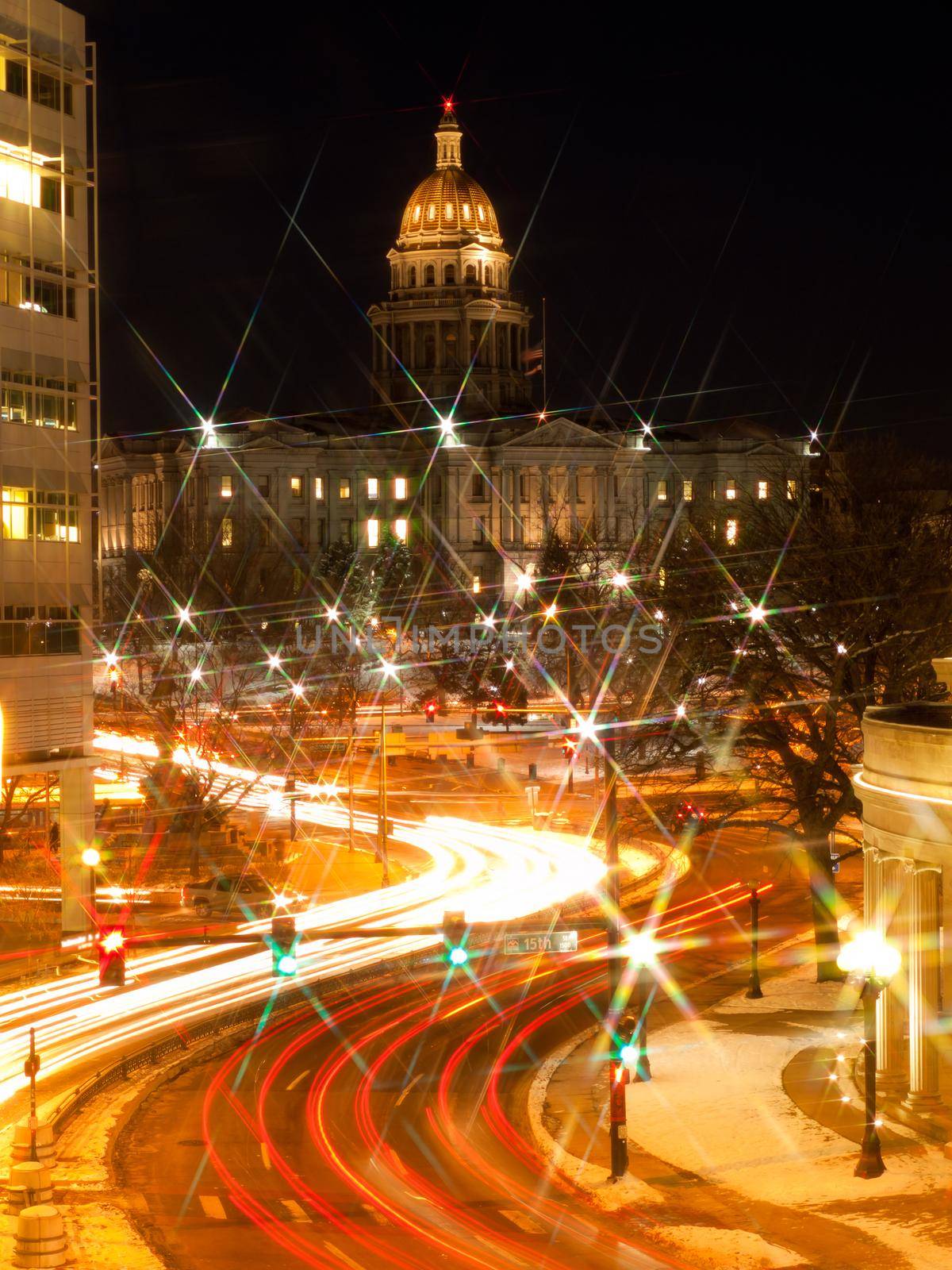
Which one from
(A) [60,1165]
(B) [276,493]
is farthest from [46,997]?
(B) [276,493]

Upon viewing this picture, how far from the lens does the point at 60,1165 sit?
77.4 feet

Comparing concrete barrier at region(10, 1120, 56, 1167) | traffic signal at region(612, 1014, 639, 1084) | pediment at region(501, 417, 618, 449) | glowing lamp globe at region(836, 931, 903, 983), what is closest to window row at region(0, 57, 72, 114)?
traffic signal at region(612, 1014, 639, 1084)

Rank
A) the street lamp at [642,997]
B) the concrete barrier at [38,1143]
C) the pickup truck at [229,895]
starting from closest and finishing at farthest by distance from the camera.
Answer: the concrete barrier at [38,1143] → the street lamp at [642,997] → the pickup truck at [229,895]

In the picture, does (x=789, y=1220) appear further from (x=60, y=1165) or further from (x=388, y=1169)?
(x=60, y=1165)

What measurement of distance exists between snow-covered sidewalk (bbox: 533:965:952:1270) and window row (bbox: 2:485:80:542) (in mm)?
18137

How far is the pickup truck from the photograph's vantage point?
43.7m

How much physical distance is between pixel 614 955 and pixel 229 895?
67.0 ft

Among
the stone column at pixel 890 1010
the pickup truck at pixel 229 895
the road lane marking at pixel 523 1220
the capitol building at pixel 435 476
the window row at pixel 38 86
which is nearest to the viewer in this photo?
the road lane marking at pixel 523 1220

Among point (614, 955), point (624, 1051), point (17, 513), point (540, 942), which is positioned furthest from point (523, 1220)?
point (17, 513)

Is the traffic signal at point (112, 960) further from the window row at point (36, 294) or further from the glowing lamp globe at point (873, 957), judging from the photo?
the window row at point (36, 294)

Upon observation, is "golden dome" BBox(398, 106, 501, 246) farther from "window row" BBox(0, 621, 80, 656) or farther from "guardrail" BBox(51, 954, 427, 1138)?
A: "guardrail" BBox(51, 954, 427, 1138)

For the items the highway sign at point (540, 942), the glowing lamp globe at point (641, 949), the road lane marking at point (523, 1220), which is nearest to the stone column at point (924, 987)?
the highway sign at point (540, 942)

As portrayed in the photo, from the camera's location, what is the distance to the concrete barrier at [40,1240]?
60.5 ft

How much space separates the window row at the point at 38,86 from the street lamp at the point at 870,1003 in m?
28.6
